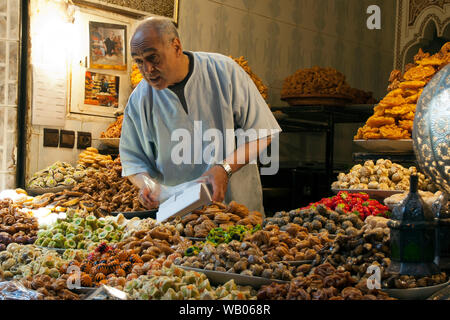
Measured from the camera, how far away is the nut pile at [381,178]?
3393 mm

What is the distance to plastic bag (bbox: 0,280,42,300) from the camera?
1378 millimetres

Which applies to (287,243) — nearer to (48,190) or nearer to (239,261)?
(239,261)

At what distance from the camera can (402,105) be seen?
3.96m

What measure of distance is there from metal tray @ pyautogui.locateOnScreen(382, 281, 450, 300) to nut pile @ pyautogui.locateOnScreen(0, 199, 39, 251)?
157 centimetres

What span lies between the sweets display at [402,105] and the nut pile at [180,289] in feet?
8.71

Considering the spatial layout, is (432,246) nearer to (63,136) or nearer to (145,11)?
(63,136)

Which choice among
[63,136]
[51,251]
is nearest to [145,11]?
[63,136]

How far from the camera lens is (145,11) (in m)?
5.58

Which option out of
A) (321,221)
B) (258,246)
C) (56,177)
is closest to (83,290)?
(258,246)

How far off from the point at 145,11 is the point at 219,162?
3.45 meters

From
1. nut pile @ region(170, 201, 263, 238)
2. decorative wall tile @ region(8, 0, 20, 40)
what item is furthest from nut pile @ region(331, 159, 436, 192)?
decorative wall tile @ region(8, 0, 20, 40)

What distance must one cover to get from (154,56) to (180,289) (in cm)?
Answer: 139

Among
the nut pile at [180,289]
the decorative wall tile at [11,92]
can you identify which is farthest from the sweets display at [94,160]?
the nut pile at [180,289]

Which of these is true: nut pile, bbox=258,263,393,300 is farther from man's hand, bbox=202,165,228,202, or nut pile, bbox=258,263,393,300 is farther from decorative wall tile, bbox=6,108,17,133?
decorative wall tile, bbox=6,108,17,133
